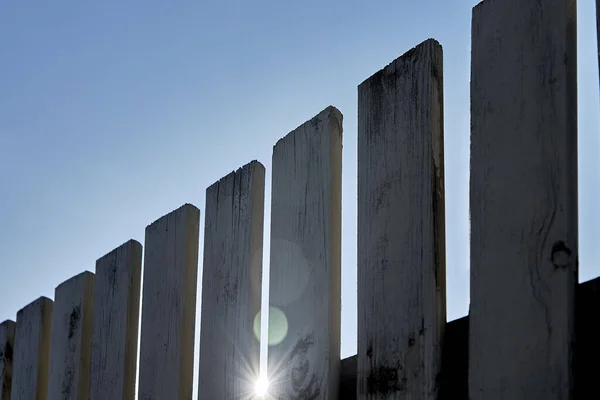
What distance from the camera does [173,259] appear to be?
279 centimetres

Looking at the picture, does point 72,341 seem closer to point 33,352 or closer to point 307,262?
point 33,352

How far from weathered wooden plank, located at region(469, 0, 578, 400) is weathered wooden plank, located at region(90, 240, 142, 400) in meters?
1.49

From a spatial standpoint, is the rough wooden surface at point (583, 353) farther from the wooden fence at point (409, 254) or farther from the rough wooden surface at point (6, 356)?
the rough wooden surface at point (6, 356)

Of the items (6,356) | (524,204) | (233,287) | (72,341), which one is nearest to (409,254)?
(524,204)

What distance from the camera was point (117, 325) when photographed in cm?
302

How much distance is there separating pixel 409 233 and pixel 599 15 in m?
0.59

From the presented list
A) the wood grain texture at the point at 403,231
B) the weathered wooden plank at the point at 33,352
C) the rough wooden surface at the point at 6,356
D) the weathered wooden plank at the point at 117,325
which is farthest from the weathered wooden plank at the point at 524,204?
the rough wooden surface at the point at 6,356

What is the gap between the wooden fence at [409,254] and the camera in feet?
5.53

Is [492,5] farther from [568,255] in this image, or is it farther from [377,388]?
[377,388]

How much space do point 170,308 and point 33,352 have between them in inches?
43.9

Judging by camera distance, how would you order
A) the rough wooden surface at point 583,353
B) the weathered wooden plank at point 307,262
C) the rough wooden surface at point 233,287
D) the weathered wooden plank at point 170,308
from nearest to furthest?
the rough wooden surface at point 583,353 < the weathered wooden plank at point 307,262 < the rough wooden surface at point 233,287 < the weathered wooden plank at point 170,308

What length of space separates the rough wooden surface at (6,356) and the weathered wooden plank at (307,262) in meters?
1.89

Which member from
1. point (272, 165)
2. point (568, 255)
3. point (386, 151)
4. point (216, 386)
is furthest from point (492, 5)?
point (216, 386)

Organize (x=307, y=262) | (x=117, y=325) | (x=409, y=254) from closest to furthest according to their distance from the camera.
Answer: (x=409, y=254)
(x=307, y=262)
(x=117, y=325)
